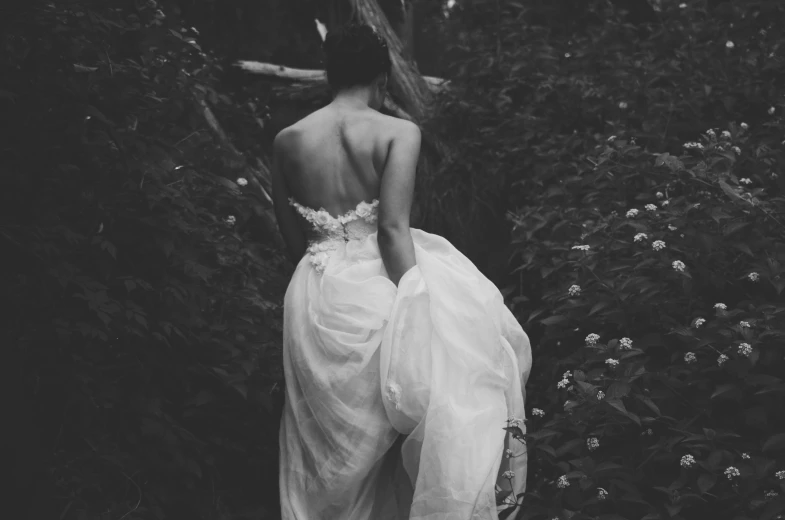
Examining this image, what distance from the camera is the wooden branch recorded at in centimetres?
670

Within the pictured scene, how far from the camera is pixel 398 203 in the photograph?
329 cm

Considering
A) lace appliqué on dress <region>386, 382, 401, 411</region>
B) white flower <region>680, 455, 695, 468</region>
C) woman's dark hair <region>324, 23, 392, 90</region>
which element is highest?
Result: woman's dark hair <region>324, 23, 392, 90</region>

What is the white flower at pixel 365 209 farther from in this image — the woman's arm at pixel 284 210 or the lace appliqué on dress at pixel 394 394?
the lace appliqué on dress at pixel 394 394

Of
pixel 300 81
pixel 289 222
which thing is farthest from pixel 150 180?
pixel 300 81

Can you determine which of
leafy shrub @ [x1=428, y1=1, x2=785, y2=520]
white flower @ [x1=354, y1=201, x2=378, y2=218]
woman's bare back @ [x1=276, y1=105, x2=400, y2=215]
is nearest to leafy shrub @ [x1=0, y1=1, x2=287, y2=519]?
woman's bare back @ [x1=276, y1=105, x2=400, y2=215]

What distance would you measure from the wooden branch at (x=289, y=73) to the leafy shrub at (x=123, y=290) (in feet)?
7.52

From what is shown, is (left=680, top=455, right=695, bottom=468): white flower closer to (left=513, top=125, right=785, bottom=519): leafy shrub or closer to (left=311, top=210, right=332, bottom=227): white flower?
(left=513, top=125, right=785, bottom=519): leafy shrub

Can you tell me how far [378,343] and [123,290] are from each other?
48.5 inches

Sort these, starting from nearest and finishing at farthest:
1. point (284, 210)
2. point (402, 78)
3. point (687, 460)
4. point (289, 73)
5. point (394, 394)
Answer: point (687, 460) < point (394, 394) < point (284, 210) < point (402, 78) < point (289, 73)

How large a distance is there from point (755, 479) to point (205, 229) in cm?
246

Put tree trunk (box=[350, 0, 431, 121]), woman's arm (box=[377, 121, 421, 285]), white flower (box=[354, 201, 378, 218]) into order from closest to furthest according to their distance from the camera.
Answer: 1. woman's arm (box=[377, 121, 421, 285])
2. white flower (box=[354, 201, 378, 218])
3. tree trunk (box=[350, 0, 431, 121])

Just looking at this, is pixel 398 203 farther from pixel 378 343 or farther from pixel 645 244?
pixel 645 244

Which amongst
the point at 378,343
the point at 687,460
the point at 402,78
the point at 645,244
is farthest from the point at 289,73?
the point at 687,460

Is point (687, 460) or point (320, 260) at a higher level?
point (320, 260)
